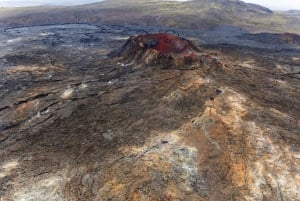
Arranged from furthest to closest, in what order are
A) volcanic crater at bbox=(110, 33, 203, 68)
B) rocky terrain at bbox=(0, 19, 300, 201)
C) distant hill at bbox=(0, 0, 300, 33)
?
distant hill at bbox=(0, 0, 300, 33), volcanic crater at bbox=(110, 33, 203, 68), rocky terrain at bbox=(0, 19, 300, 201)

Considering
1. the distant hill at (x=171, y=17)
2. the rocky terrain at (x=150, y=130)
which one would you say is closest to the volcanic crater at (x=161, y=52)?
the rocky terrain at (x=150, y=130)

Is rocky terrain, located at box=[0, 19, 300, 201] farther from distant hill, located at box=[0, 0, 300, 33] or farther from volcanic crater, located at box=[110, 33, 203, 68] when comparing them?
distant hill, located at box=[0, 0, 300, 33]

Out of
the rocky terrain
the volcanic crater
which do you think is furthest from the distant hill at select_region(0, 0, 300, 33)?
the rocky terrain

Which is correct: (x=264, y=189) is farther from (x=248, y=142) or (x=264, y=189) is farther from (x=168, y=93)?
(x=168, y=93)

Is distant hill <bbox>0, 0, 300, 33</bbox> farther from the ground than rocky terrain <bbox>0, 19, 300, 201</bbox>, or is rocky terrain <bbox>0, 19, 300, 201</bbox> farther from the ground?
rocky terrain <bbox>0, 19, 300, 201</bbox>

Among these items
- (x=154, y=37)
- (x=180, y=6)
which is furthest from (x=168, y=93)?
(x=180, y=6)

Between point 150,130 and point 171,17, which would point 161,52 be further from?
point 171,17

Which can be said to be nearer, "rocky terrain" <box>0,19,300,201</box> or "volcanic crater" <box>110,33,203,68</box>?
"rocky terrain" <box>0,19,300,201</box>

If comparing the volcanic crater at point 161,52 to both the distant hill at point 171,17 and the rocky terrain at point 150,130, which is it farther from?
the distant hill at point 171,17
